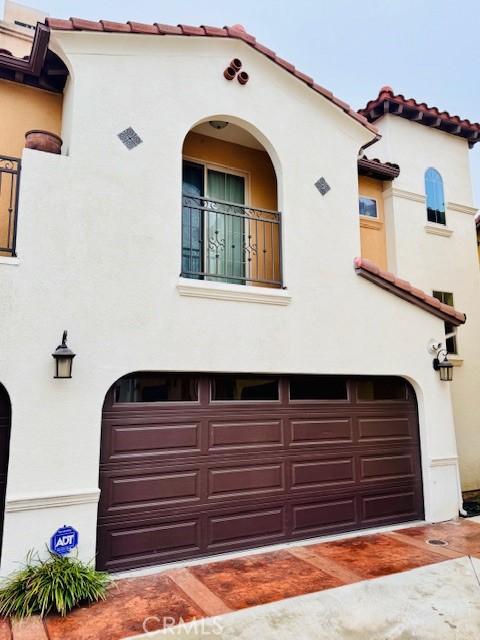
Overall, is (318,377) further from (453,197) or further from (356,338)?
(453,197)

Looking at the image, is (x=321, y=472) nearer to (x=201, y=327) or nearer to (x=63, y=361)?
(x=201, y=327)

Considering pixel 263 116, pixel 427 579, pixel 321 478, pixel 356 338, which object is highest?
pixel 263 116

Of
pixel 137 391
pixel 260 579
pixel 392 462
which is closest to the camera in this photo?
pixel 260 579

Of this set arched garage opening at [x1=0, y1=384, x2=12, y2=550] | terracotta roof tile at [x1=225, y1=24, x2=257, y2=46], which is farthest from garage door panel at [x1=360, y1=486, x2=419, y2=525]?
terracotta roof tile at [x1=225, y1=24, x2=257, y2=46]

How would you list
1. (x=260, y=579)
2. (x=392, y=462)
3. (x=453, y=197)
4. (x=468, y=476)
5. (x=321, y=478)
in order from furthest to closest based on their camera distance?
(x=453, y=197)
(x=468, y=476)
(x=392, y=462)
(x=321, y=478)
(x=260, y=579)

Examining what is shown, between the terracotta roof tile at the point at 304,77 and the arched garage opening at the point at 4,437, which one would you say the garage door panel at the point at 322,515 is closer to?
the arched garage opening at the point at 4,437

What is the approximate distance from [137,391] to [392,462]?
16.0 ft

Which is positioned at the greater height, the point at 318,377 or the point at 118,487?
the point at 318,377

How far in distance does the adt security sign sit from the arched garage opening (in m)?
0.66

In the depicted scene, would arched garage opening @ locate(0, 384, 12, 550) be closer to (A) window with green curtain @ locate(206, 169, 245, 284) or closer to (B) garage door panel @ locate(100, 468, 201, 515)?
(B) garage door panel @ locate(100, 468, 201, 515)

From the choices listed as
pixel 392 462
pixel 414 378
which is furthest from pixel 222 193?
pixel 392 462

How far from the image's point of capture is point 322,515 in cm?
743

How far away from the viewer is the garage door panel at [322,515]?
720 centimetres

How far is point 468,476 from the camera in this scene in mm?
10234
